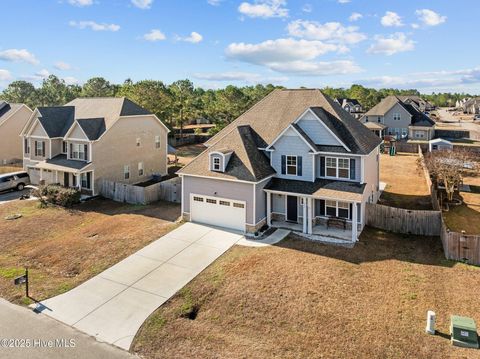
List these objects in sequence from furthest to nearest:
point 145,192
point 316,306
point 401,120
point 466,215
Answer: point 401,120 < point 145,192 < point 466,215 < point 316,306

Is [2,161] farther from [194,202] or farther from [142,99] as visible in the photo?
[194,202]

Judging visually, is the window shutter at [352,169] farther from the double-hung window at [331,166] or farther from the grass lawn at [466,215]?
the grass lawn at [466,215]

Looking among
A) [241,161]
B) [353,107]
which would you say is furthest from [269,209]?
[353,107]

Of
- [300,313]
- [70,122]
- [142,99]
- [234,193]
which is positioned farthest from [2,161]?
[300,313]

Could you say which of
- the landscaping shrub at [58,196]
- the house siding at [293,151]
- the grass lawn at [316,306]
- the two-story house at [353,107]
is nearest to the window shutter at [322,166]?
the house siding at [293,151]

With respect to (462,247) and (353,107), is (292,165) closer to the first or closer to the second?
(462,247)
